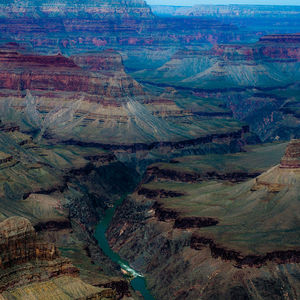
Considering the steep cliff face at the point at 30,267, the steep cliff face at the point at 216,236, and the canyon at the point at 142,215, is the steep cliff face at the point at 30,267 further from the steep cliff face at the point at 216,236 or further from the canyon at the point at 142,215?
the steep cliff face at the point at 216,236

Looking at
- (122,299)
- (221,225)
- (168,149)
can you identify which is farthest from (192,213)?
(168,149)

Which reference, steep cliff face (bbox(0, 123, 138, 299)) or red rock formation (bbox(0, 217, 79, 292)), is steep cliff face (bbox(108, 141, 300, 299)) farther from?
red rock formation (bbox(0, 217, 79, 292))

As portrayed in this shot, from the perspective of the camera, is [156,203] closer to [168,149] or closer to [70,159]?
[70,159]

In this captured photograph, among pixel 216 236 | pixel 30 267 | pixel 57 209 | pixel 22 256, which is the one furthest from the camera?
pixel 57 209

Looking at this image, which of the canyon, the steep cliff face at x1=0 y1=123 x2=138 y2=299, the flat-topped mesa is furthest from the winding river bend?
the flat-topped mesa

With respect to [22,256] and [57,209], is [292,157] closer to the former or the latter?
[57,209]

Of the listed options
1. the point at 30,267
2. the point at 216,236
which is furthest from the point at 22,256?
Result: the point at 216,236
